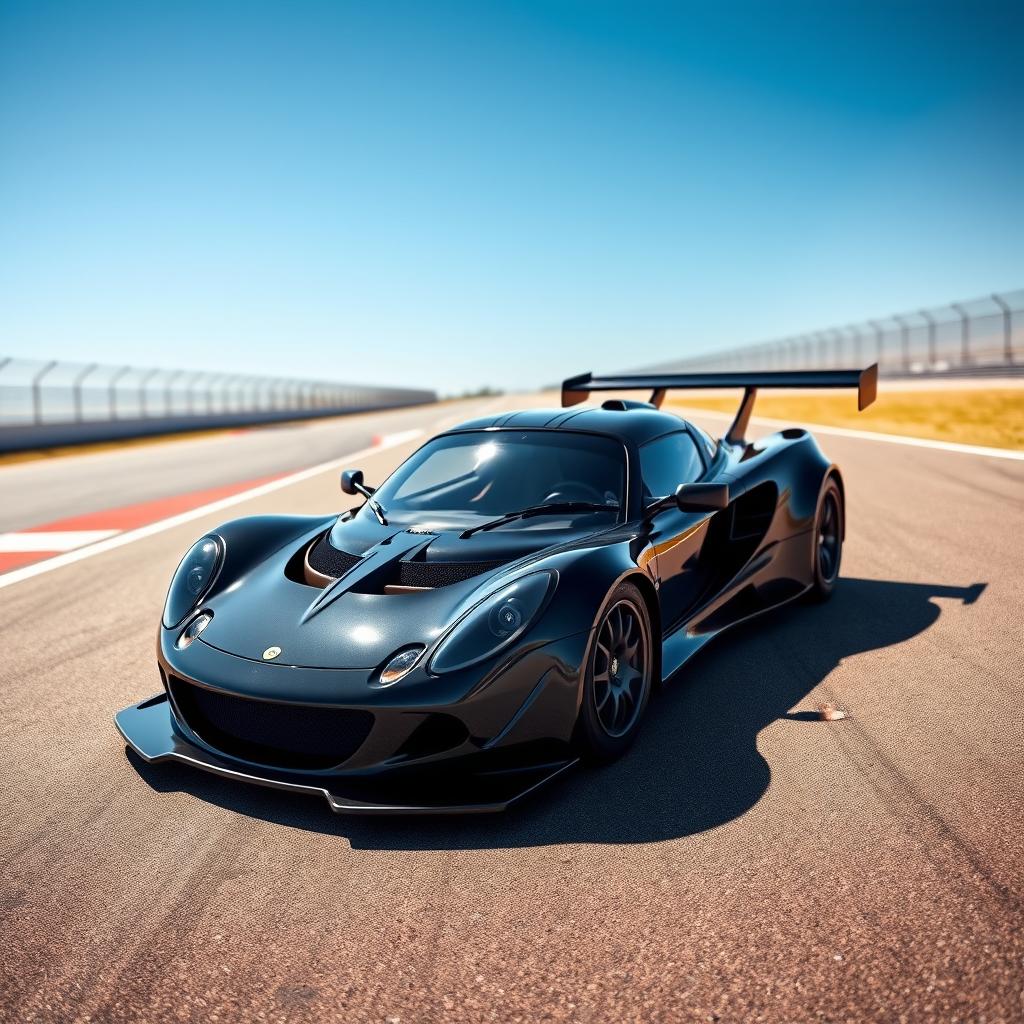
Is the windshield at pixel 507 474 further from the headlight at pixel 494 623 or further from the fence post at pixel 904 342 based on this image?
the fence post at pixel 904 342

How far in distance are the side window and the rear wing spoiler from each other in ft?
3.07

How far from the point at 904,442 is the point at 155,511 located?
11.6 m

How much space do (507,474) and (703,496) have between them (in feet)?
3.14

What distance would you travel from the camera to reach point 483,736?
3115mm

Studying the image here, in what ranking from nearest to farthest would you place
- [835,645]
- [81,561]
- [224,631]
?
[224,631] → [835,645] → [81,561]

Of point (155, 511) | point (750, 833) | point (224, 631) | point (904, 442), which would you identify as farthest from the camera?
point (904, 442)

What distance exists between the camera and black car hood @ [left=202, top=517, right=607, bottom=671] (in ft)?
11.0

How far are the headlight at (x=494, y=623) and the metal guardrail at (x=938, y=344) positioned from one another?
2913 cm

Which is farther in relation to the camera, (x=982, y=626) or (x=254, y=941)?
(x=982, y=626)

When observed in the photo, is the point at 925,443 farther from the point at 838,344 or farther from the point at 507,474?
the point at 838,344

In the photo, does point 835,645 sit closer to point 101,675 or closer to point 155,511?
point 101,675

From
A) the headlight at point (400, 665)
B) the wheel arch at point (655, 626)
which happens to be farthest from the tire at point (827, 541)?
the headlight at point (400, 665)

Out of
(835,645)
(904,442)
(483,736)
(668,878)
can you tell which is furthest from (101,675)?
(904,442)

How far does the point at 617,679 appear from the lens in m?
3.71
